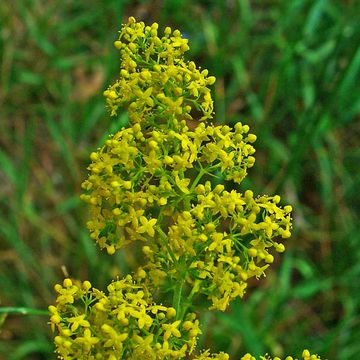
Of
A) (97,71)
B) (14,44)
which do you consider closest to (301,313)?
(97,71)

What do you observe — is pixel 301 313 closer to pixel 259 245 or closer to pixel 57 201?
pixel 57 201

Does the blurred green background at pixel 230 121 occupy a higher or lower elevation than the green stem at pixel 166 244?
higher

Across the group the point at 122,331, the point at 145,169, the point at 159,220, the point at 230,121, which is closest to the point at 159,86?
the point at 145,169

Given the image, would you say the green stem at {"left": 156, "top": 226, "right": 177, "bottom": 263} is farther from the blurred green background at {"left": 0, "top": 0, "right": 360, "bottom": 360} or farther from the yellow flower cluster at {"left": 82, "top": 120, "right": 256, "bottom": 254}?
the blurred green background at {"left": 0, "top": 0, "right": 360, "bottom": 360}

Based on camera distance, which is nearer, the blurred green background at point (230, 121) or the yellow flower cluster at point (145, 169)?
the yellow flower cluster at point (145, 169)

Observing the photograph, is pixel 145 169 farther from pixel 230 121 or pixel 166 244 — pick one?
pixel 230 121

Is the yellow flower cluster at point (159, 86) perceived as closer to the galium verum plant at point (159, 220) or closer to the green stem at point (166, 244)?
the galium verum plant at point (159, 220)

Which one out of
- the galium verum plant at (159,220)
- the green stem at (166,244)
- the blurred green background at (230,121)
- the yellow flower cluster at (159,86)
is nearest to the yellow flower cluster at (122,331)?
the galium verum plant at (159,220)
